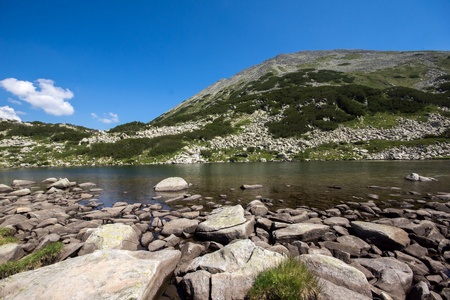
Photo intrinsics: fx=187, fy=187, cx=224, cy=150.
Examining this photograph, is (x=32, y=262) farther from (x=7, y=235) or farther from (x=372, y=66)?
(x=372, y=66)

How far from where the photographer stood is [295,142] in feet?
195

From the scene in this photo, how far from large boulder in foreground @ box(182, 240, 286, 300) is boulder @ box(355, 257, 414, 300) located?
9.50ft

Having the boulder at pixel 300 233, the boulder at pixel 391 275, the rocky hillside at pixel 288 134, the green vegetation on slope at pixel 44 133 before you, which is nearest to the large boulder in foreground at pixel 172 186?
the boulder at pixel 300 233

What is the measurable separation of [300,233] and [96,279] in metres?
7.35

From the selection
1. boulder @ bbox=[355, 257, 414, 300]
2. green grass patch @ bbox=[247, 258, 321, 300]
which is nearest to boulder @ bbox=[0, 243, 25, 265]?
green grass patch @ bbox=[247, 258, 321, 300]

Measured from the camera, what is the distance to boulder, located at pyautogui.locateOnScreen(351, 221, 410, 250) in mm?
7418

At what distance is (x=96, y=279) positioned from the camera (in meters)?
4.58

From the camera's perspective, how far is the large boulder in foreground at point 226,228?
8.33 meters

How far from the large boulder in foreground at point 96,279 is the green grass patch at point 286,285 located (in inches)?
107

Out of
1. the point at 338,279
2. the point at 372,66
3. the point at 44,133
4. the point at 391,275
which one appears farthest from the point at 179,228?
the point at 372,66

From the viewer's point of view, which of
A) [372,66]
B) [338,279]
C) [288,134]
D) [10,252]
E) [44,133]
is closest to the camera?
[338,279]

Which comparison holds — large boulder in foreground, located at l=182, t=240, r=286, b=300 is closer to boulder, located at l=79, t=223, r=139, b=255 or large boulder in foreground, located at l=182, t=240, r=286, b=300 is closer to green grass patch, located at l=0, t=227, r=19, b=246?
boulder, located at l=79, t=223, r=139, b=255

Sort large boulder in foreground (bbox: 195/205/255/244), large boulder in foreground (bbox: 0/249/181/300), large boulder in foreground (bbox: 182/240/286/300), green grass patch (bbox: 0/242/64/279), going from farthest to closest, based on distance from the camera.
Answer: large boulder in foreground (bbox: 195/205/255/244)
green grass patch (bbox: 0/242/64/279)
large boulder in foreground (bbox: 182/240/286/300)
large boulder in foreground (bbox: 0/249/181/300)

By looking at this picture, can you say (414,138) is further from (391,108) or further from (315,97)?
(315,97)
